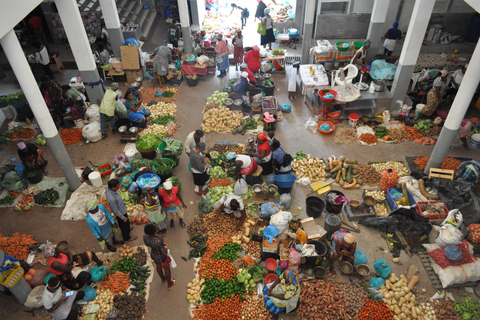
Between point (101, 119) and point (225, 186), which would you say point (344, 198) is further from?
point (101, 119)

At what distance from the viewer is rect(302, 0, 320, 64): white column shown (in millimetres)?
12203

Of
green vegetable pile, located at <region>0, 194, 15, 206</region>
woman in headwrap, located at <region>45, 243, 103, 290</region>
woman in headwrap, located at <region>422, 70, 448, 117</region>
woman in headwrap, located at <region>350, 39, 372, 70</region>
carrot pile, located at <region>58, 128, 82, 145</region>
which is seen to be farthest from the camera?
woman in headwrap, located at <region>350, 39, 372, 70</region>

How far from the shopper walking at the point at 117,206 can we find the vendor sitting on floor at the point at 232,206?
1914mm

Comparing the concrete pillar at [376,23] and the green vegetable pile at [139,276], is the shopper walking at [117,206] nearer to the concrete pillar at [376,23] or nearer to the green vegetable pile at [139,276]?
the green vegetable pile at [139,276]

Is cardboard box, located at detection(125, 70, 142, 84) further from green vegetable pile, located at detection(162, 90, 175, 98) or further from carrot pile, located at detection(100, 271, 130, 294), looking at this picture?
carrot pile, located at detection(100, 271, 130, 294)

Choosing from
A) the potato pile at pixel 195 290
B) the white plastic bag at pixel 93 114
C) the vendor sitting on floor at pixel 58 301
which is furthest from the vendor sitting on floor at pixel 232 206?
the white plastic bag at pixel 93 114

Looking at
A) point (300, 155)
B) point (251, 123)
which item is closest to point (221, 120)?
point (251, 123)

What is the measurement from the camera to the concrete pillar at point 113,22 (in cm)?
1217

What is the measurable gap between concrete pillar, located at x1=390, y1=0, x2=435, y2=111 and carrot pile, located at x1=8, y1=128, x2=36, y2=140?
1162 centimetres

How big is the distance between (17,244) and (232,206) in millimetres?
4802

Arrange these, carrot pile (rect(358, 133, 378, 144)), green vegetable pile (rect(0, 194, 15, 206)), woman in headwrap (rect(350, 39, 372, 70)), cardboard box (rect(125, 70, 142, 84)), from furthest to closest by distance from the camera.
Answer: cardboard box (rect(125, 70, 142, 84)) < woman in headwrap (rect(350, 39, 372, 70)) < carrot pile (rect(358, 133, 378, 144)) < green vegetable pile (rect(0, 194, 15, 206))

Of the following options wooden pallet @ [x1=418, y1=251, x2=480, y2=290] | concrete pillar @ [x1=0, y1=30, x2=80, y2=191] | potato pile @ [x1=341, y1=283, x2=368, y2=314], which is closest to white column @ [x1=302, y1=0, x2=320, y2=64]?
wooden pallet @ [x1=418, y1=251, x2=480, y2=290]

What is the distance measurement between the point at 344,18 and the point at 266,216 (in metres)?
10.8

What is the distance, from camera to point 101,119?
33.2ft
